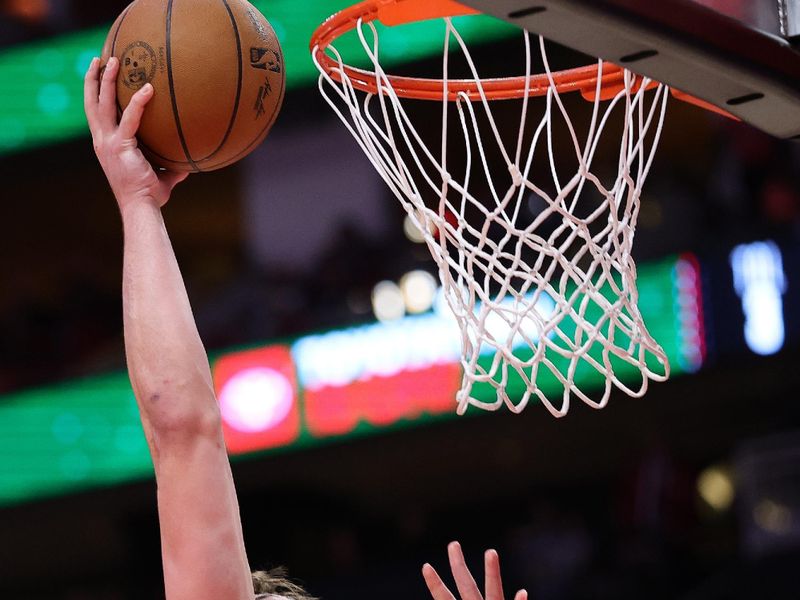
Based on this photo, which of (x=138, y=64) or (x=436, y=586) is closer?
(x=436, y=586)

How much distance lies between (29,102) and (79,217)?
1911mm

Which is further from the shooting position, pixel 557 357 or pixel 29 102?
pixel 29 102

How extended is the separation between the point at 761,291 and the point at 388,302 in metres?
1.93

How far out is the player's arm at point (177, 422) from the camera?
1.73 m

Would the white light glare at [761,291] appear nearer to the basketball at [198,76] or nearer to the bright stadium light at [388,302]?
the bright stadium light at [388,302]

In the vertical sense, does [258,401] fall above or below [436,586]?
above

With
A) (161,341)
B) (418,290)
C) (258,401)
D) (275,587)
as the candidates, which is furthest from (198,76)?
(418,290)

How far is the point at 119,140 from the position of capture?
1942 millimetres

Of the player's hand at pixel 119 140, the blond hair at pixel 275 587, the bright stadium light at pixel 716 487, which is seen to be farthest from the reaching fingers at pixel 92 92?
the bright stadium light at pixel 716 487

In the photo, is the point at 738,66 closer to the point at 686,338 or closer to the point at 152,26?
the point at 152,26

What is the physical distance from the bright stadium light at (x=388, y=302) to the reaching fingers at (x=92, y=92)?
184 inches

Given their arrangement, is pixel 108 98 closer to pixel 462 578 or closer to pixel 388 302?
pixel 462 578

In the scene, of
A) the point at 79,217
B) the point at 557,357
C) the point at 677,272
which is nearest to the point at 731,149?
the point at 677,272

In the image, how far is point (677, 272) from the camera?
6.09 metres
